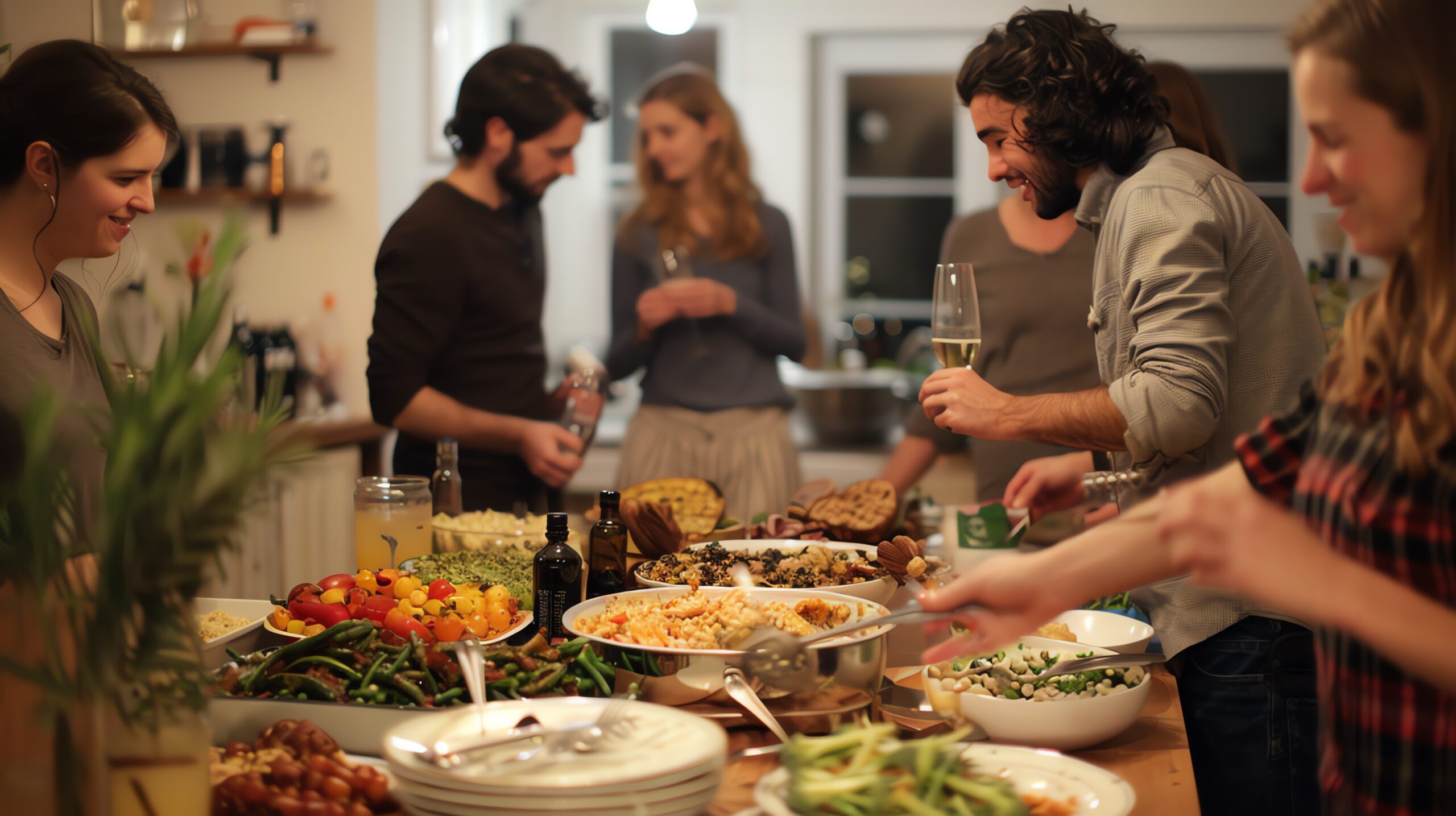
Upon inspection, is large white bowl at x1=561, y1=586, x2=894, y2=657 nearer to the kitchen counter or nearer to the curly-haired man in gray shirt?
the curly-haired man in gray shirt

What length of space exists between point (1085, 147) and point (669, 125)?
1.89 meters

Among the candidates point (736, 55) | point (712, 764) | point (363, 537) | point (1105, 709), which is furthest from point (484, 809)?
point (736, 55)

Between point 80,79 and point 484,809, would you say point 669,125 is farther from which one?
point 484,809

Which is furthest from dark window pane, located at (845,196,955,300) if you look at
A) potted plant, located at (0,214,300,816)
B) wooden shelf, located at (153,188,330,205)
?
potted plant, located at (0,214,300,816)

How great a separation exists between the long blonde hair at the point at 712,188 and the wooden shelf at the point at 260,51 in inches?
58.7

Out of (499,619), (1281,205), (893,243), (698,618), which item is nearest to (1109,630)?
(698,618)

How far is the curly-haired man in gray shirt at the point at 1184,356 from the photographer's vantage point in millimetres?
1546

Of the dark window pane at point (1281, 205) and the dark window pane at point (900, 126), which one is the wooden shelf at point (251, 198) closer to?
the dark window pane at point (900, 126)

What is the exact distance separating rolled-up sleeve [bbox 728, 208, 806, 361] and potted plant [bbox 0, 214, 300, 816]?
2.43 m

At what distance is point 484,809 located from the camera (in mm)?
928

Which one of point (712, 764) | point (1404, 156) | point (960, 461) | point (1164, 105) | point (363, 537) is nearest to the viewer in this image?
point (1404, 156)

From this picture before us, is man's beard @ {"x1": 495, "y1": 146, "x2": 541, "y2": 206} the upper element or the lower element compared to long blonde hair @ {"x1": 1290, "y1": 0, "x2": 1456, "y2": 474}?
upper

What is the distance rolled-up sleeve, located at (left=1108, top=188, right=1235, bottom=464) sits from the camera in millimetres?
1524

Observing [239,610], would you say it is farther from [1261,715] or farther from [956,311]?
[1261,715]
